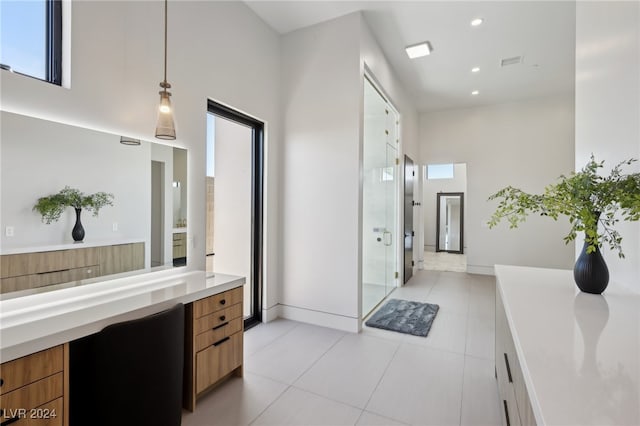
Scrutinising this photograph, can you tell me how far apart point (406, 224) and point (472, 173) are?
2.11m

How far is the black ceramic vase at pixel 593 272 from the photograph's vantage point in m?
1.43

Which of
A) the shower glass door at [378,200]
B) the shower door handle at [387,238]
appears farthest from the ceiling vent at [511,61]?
the shower door handle at [387,238]

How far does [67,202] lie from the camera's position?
180cm

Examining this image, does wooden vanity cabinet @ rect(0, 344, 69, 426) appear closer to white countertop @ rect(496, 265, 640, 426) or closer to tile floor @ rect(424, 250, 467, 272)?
white countertop @ rect(496, 265, 640, 426)

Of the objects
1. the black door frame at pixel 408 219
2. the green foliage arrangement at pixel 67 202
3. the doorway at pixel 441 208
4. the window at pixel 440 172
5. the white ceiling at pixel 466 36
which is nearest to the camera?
the green foliage arrangement at pixel 67 202

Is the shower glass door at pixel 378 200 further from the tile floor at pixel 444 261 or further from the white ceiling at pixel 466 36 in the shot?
the tile floor at pixel 444 261

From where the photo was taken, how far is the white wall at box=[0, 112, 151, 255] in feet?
5.22

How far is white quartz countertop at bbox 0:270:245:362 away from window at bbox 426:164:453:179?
8802 mm

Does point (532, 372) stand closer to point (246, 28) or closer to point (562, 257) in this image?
point (246, 28)

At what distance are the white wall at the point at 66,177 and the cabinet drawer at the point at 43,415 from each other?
903 mm

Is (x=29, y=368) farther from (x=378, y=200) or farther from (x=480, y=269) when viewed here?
(x=480, y=269)

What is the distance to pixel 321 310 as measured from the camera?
3.31 meters

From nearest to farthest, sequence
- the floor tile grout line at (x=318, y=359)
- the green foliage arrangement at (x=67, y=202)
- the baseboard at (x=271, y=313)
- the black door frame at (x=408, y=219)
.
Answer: the green foliage arrangement at (x=67, y=202) < the floor tile grout line at (x=318, y=359) < the baseboard at (x=271, y=313) < the black door frame at (x=408, y=219)

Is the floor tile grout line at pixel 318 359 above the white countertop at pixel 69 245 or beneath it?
beneath
